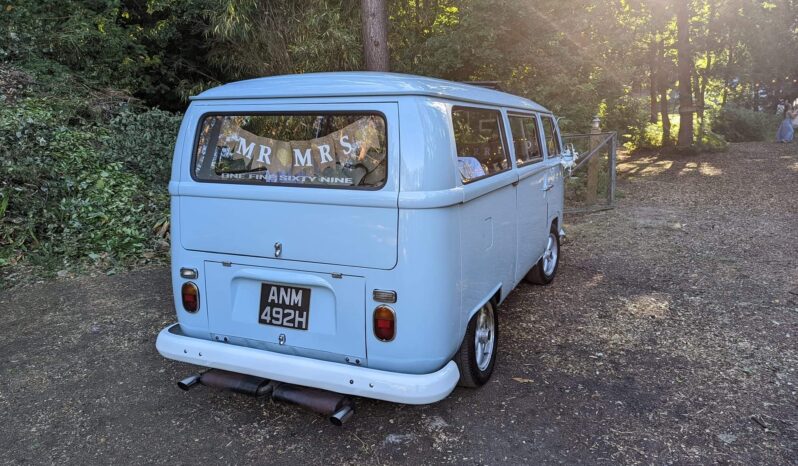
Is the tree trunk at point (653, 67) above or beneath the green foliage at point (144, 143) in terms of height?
above

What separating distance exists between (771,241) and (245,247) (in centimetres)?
708

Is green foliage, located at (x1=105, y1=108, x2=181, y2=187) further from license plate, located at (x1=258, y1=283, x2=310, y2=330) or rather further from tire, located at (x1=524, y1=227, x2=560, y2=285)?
license plate, located at (x1=258, y1=283, x2=310, y2=330)

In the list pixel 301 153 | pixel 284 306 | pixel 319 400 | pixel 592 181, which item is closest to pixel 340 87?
pixel 301 153

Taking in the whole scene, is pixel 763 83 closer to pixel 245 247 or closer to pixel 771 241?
pixel 771 241

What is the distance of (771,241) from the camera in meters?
7.24

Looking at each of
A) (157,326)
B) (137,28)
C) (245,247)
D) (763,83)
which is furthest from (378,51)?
(763,83)

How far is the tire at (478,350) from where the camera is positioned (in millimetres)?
3375

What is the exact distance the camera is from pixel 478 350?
3.61m

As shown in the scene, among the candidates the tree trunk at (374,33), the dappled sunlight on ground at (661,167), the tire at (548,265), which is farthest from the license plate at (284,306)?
the dappled sunlight on ground at (661,167)

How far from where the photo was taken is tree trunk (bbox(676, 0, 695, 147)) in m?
14.7

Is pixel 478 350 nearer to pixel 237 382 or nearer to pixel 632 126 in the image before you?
pixel 237 382

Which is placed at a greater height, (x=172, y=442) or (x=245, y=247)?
(x=245, y=247)

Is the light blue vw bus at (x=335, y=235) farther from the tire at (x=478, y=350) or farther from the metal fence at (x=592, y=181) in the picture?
the metal fence at (x=592, y=181)

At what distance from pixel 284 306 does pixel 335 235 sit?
518 mm
